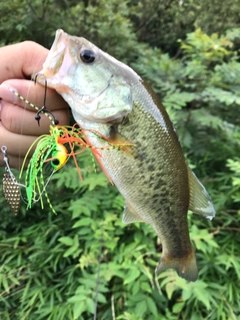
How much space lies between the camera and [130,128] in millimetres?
886

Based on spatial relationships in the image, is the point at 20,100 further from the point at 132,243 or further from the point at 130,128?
the point at 132,243

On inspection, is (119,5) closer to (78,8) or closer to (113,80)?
(78,8)

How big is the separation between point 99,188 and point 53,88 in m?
1.44

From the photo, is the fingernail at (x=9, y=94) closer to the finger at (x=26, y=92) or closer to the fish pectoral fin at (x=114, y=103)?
the finger at (x=26, y=92)

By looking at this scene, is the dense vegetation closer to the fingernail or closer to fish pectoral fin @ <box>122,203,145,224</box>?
fish pectoral fin @ <box>122,203,145,224</box>

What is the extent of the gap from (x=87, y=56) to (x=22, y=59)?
0.17m

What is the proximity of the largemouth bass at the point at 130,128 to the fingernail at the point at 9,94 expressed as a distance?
0.31ft

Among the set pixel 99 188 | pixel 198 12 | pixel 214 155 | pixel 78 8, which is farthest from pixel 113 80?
pixel 198 12

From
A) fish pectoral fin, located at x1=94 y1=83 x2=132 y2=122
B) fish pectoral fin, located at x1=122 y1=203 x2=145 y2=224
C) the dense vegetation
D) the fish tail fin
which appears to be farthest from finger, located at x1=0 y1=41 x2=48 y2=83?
the dense vegetation

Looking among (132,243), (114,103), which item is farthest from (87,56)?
(132,243)

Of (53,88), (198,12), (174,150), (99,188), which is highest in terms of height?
(53,88)

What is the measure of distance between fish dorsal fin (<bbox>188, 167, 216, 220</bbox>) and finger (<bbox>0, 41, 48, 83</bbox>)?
553mm

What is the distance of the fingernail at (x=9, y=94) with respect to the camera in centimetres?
82

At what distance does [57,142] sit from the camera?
782mm
